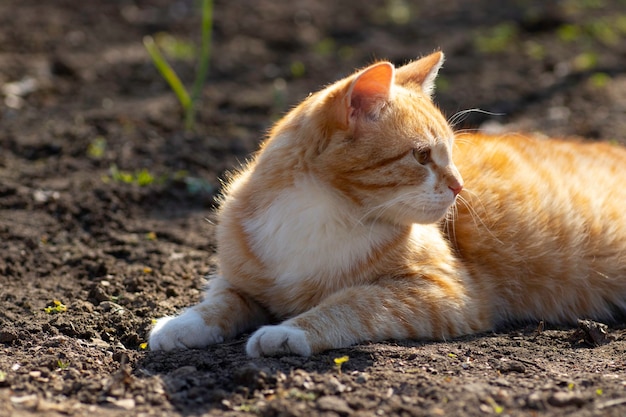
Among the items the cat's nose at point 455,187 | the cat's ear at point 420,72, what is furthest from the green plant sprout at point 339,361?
the cat's ear at point 420,72

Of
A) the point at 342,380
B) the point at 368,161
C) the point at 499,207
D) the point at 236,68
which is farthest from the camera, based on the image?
the point at 236,68

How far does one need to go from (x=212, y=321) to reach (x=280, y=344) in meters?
0.44

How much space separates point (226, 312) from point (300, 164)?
0.74m

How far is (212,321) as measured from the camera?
11.5 ft

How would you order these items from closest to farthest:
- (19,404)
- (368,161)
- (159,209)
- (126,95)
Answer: (19,404) < (368,161) < (159,209) < (126,95)

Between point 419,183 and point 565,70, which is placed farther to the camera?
point 565,70

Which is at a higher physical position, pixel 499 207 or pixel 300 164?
pixel 300 164

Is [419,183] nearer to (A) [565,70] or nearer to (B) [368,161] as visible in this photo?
(B) [368,161]

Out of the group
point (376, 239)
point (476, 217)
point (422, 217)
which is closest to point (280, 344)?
point (376, 239)

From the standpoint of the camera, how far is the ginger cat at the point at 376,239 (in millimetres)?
3359

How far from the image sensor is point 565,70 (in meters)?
7.30

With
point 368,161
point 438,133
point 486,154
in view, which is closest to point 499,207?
point 486,154

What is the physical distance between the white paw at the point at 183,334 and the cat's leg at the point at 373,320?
0.28m

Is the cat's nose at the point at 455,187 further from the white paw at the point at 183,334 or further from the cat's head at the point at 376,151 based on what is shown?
the white paw at the point at 183,334
